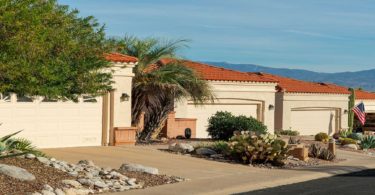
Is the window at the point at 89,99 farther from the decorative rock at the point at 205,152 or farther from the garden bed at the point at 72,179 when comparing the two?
the garden bed at the point at 72,179

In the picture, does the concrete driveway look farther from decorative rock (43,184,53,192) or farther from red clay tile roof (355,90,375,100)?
red clay tile roof (355,90,375,100)

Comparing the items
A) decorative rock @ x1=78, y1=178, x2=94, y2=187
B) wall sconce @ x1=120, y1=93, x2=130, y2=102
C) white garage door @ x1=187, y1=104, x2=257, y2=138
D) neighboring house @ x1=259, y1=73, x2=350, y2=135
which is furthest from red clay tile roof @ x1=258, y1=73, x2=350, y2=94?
decorative rock @ x1=78, y1=178, x2=94, y2=187

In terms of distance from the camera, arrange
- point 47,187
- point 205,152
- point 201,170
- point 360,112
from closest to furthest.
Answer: point 47,187, point 201,170, point 205,152, point 360,112

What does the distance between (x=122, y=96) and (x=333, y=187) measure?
1062 centimetres

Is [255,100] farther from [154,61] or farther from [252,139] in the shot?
[252,139]

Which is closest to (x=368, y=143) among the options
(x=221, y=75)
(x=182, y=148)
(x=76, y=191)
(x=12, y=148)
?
(x=221, y=75)

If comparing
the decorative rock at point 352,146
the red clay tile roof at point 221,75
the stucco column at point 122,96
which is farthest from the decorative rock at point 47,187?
the red clay tile roof at point 221,75

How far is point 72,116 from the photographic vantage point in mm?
23875

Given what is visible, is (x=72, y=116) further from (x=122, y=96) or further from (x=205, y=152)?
(x=205, y=152)

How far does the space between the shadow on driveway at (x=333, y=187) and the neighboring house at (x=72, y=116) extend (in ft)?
23.0

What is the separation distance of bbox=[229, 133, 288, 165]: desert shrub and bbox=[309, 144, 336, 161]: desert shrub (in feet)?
9.50

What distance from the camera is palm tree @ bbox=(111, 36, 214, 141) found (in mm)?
28109

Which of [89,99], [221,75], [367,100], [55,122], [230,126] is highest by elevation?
[221,75]

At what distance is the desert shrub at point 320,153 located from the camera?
82.7 ft
